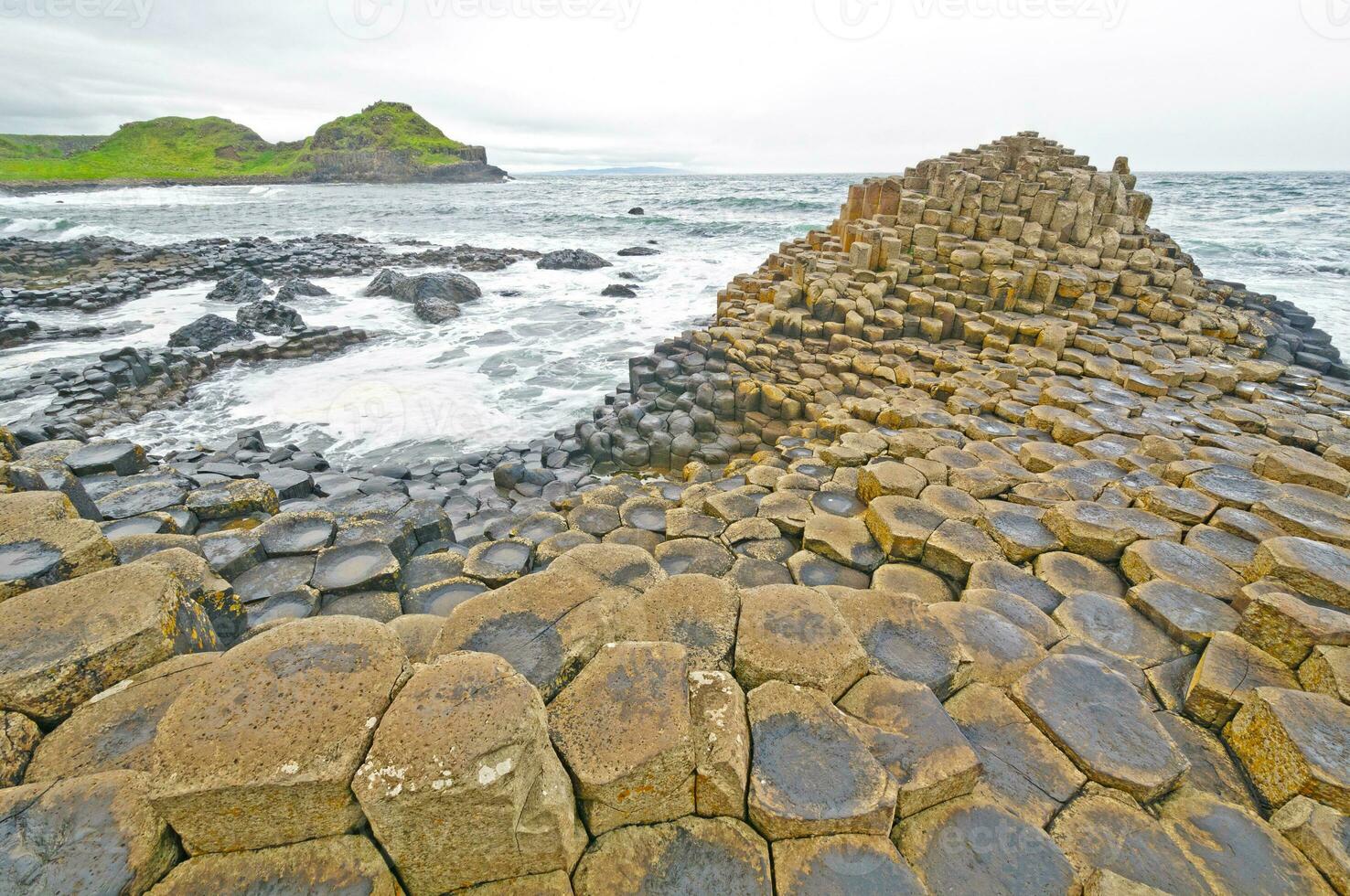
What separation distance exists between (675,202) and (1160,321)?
4976 centimetres

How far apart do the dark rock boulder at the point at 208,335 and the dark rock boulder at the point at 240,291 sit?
4671 millimetres

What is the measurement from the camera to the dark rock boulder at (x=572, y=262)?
24.2m

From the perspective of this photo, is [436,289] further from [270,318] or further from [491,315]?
[270,318]

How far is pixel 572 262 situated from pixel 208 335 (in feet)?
46.7

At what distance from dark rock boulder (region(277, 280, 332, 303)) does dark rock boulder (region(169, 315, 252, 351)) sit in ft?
13.6

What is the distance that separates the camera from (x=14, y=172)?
67.0 m

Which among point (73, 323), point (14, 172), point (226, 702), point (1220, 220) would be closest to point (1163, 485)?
point (226, 702)

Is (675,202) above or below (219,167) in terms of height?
below

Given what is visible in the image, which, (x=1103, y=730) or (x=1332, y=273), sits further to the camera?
(x=1332, y=273)

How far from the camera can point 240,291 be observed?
58.0ft

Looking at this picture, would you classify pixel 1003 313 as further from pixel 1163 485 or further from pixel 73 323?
pixel 73 323

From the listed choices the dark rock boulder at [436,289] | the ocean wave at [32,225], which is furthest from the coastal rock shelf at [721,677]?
the ocean wave at [32,225]

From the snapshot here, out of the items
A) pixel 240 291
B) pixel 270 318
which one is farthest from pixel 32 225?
pixel 270 318

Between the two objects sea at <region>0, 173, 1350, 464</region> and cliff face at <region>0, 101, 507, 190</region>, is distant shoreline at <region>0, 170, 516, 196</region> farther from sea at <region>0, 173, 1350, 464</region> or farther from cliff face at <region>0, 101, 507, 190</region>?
sea at <region>0, 173, 1350, 464</region>
